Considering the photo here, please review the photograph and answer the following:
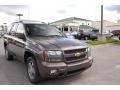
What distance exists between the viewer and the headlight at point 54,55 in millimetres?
4301

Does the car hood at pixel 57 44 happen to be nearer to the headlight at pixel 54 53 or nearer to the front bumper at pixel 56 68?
the headlight at pixel 54 53

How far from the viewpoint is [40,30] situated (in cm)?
574

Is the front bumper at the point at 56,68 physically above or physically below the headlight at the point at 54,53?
below

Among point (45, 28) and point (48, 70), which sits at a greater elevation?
point (45, 28)

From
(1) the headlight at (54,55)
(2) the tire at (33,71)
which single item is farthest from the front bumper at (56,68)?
(2) the tire at (33,71)

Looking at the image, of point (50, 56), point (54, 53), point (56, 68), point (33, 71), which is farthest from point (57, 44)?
point (33, 71)

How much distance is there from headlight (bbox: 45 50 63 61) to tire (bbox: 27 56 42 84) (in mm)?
505

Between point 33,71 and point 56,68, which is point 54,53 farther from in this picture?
point 33,71

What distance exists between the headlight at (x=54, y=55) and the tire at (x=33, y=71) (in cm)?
50

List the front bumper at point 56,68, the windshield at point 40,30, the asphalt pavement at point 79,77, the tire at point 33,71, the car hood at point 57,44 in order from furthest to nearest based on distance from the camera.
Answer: the windshield at point 40,30 → the asphalt pavement at point 79,77 → the tire at point 33,71 → the car hood at point 57,44 → the front bumper at point 56,68
